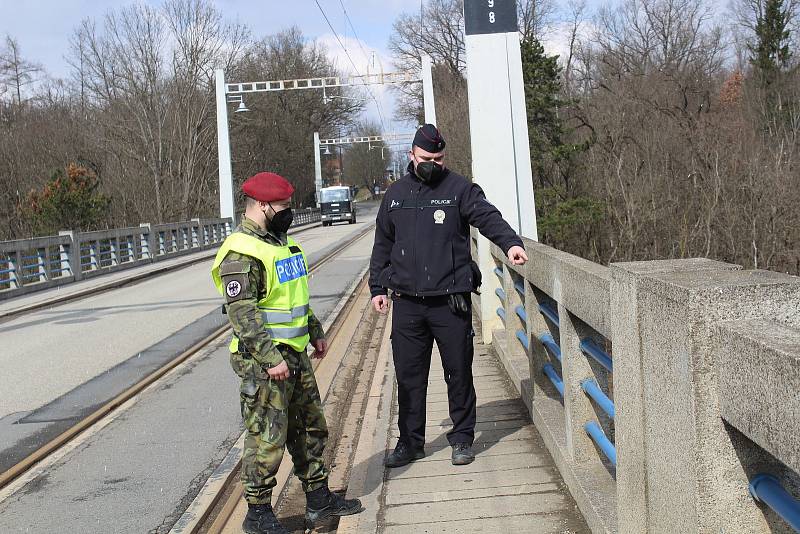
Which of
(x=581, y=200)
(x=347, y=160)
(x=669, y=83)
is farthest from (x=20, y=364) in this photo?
(x=347, y=160)

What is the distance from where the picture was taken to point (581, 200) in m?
31.5

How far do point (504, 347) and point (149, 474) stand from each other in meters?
3.38

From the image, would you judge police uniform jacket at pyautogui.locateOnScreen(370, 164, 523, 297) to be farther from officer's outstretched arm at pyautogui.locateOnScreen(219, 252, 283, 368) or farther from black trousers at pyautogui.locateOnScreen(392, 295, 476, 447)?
officer's outstretched arm at pyautogui.locateOnScreen(219, 252, 283, 368)

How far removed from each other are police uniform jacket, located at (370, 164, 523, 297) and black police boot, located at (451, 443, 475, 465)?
918mm

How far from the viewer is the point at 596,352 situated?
14.6 ft

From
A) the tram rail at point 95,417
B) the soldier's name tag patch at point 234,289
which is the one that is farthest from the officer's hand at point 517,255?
the tram rail at point 95,417

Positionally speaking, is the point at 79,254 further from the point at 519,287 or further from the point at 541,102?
the point at 519,287

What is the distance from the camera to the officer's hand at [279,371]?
14.3 ft

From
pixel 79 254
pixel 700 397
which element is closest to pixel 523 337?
pixel 700 397

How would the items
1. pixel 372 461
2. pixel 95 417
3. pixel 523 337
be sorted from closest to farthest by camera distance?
1. pixel 372 461
2. pixel 523 337
3. pixel 95 417

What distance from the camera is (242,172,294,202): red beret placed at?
4.54m

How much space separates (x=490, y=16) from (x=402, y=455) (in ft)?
16.8

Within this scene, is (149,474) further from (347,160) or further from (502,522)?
(347,160)

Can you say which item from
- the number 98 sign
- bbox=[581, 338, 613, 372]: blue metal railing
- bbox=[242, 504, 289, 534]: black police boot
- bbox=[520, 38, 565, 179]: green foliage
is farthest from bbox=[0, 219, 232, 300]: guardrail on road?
bbox=[581, 338, 613, 372]: blue metal railing
